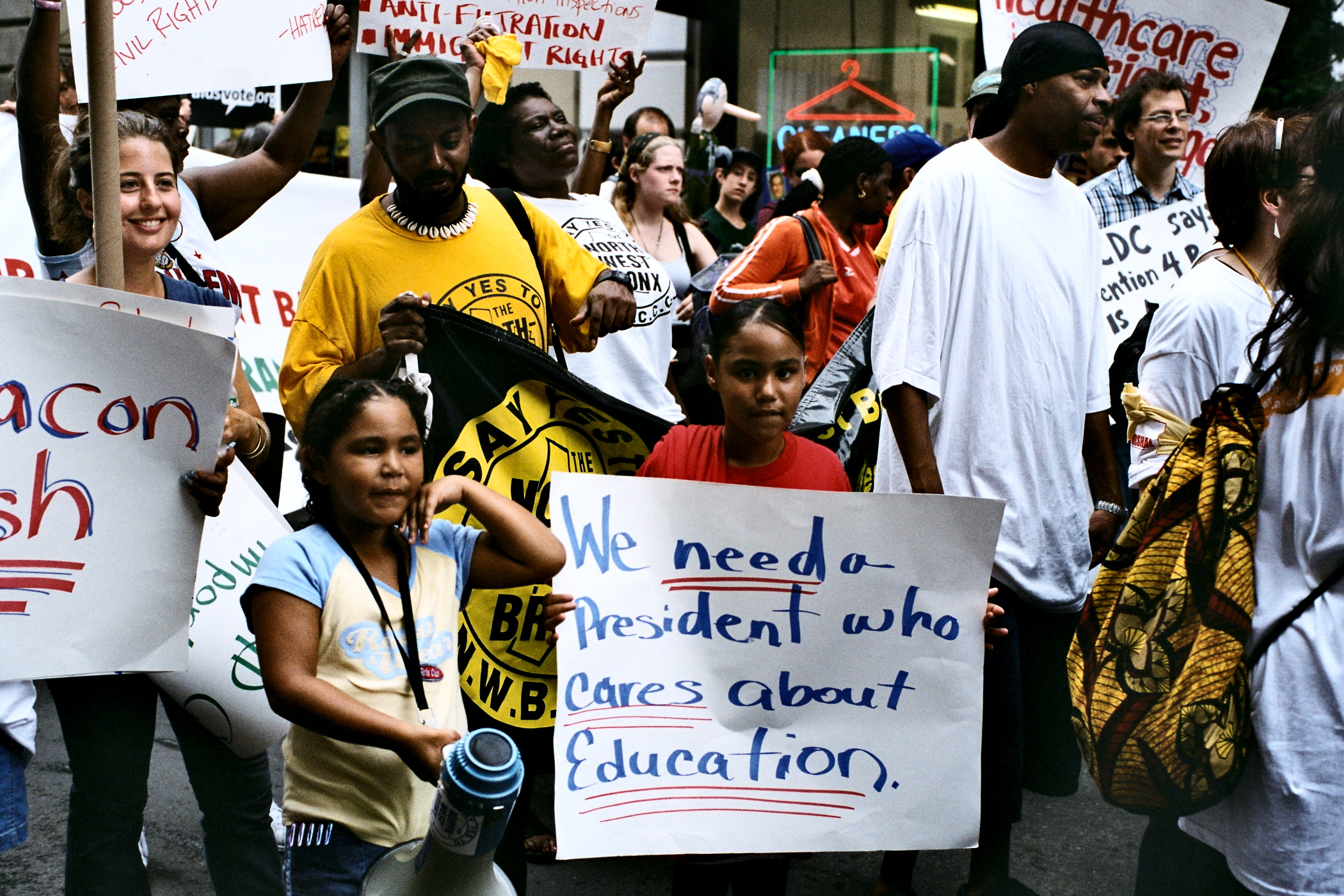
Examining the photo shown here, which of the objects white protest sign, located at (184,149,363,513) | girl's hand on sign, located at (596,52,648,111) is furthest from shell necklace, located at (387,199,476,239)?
white protest sign, located at (184,149,363,513)

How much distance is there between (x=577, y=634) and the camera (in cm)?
250

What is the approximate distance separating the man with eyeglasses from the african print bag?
3253 millimetres

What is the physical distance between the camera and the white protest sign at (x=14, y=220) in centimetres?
477

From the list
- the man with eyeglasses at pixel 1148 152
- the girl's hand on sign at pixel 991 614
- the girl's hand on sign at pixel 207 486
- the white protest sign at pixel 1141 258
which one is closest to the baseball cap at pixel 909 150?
the man with eyeglasses at pixel 1148 152

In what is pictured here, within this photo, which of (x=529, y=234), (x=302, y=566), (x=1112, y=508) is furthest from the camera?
(x=1112, y=508)

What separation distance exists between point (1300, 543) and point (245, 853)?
7.19 ft

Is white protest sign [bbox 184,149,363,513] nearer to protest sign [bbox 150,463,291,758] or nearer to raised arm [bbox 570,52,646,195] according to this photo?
raised arm [bbox 570,52,646,195]

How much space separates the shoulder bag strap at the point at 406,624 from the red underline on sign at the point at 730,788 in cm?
38

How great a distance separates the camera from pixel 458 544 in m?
2.50

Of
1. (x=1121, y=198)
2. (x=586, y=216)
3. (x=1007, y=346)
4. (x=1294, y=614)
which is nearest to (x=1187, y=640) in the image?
(x=1294, y=614)

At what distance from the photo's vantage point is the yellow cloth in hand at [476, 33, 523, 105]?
4055 mm

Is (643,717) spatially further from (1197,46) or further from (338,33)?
(1197,46)

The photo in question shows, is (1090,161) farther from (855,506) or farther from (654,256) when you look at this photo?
(855,506)

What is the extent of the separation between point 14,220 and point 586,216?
200 cm
